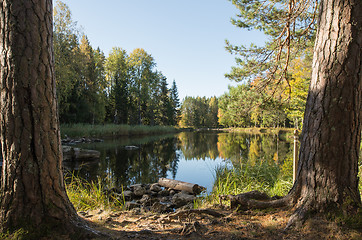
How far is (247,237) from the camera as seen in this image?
6.96 feet

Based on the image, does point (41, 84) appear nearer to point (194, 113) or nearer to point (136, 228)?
point (136, 228)

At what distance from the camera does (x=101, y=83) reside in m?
27.1

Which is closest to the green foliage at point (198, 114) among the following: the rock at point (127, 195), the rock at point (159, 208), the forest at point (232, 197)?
the rock at point (127, 195)

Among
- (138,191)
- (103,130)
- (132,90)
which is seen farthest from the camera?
(132,90)

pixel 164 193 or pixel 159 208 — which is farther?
pixel 164 193

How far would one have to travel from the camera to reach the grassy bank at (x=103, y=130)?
19.9 meters

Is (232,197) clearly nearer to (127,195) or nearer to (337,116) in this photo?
(337,116)

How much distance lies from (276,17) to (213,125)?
218 feet

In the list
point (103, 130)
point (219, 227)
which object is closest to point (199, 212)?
point (219, 227)

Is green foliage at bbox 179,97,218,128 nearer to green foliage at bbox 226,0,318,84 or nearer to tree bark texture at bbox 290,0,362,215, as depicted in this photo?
green foliage at bbox 226,0,318,84

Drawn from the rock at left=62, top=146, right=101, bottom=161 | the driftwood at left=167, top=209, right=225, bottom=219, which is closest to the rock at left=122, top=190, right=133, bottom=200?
the driftwood at left=167, top=209, right=225, bottom=219

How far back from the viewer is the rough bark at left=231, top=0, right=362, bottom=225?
2.09 m

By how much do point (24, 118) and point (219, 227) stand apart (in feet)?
7.23

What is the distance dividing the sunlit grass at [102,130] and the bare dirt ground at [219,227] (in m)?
18.7
